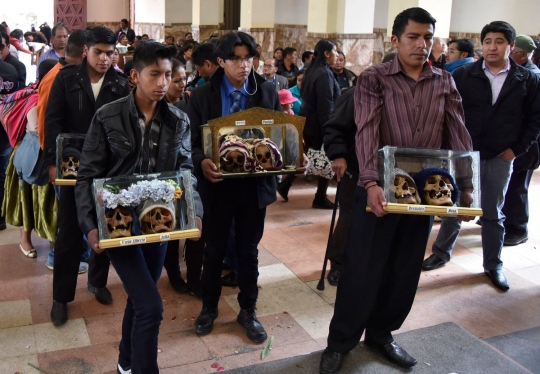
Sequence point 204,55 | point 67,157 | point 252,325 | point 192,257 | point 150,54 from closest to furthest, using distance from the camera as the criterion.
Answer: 1. point 150,54
2. point 67,157
3. point 252,325
4. point 192,257
5. point 204,55

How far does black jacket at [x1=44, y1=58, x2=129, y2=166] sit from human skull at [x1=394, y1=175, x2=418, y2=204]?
2.01 metres

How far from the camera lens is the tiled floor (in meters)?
3.80

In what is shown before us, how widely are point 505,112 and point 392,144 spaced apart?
2129 millimetres

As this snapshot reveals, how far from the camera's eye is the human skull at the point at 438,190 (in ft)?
10.2

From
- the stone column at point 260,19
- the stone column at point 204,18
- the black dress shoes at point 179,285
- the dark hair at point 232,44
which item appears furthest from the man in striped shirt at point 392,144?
the stone column at point 204,18

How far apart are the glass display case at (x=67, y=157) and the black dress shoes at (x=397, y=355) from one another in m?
2.21

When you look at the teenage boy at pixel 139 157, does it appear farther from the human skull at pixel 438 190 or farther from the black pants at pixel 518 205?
the black pants at pixel 518 205

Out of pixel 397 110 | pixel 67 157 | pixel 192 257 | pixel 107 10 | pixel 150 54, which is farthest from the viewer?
pixel 107 10

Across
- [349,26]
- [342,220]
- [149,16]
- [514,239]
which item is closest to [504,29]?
[342,220]

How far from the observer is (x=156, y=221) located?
2895 millimetres

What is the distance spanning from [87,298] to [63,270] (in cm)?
50

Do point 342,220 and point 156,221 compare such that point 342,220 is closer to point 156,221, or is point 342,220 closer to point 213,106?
point 213,106

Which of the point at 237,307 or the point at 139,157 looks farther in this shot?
the point at 237,307

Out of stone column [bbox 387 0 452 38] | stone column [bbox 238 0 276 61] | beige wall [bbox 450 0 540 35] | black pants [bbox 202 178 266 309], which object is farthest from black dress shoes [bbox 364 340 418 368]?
beige wall [bbox 450 0 540 35]
